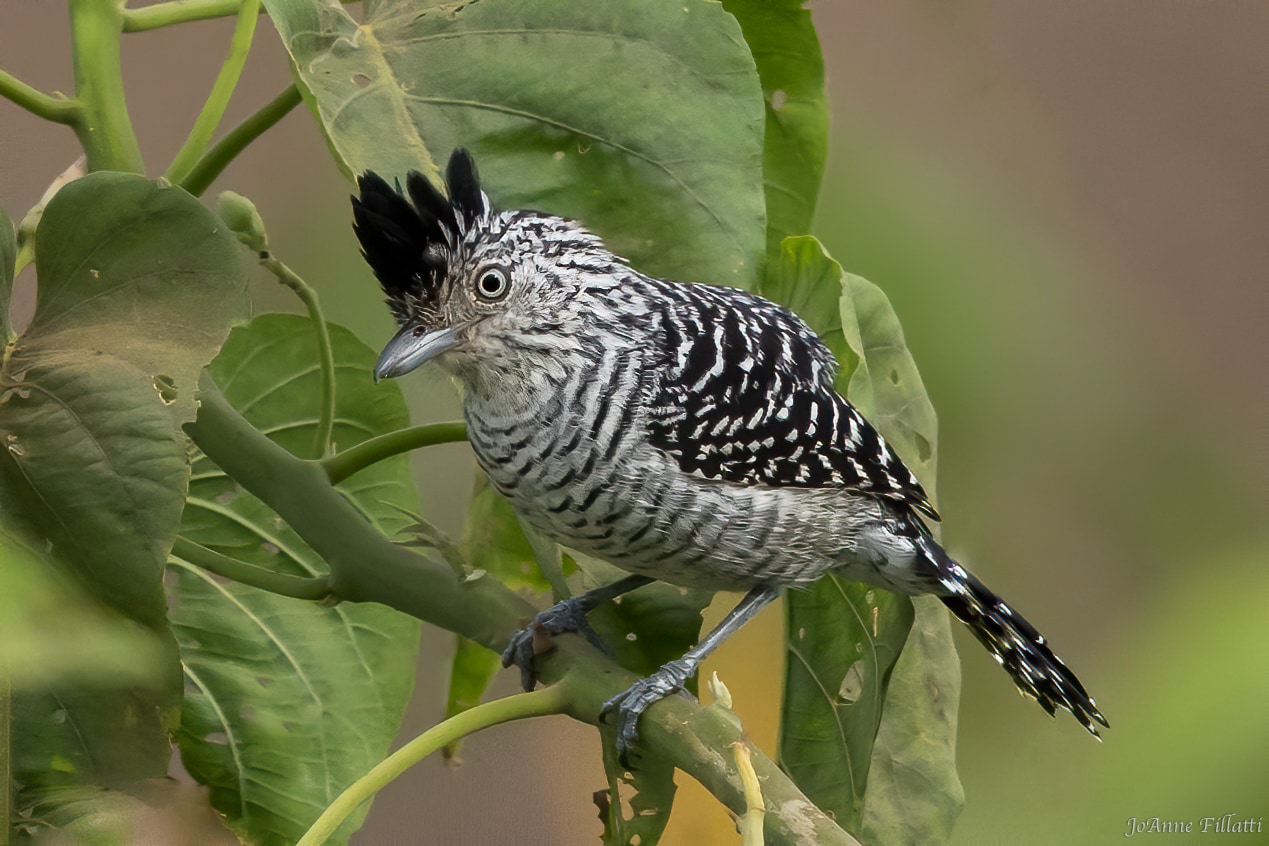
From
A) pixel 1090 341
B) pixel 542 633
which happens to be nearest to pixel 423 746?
pixel 542 633

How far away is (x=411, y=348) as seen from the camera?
47 cm

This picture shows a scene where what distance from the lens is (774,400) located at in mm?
531

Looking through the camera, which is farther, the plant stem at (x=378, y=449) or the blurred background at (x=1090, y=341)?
the blurred background at (x=1090, y=341)

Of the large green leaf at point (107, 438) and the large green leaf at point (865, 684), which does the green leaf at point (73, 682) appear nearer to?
the large green leaf at point (107, 438)

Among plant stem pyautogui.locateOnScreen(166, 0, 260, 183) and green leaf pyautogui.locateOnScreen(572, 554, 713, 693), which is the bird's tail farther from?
plant stem pyautogui.locateOnScreen(166, 0, 260, 183)

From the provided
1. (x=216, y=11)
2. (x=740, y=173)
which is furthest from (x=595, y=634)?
(x=216, y=11)

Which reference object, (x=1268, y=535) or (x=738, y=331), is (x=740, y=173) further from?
(x=1268, y=535)

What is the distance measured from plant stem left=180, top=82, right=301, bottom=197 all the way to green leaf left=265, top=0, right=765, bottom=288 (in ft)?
0.13

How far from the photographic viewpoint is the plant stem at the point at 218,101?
0.46 metres

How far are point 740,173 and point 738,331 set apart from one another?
A: 9cm

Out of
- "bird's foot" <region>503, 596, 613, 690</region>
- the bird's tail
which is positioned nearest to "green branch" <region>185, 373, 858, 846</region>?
"bird's foot" <region>503, 596, 613, 690</region>

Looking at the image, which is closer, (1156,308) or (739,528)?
(739,528)
